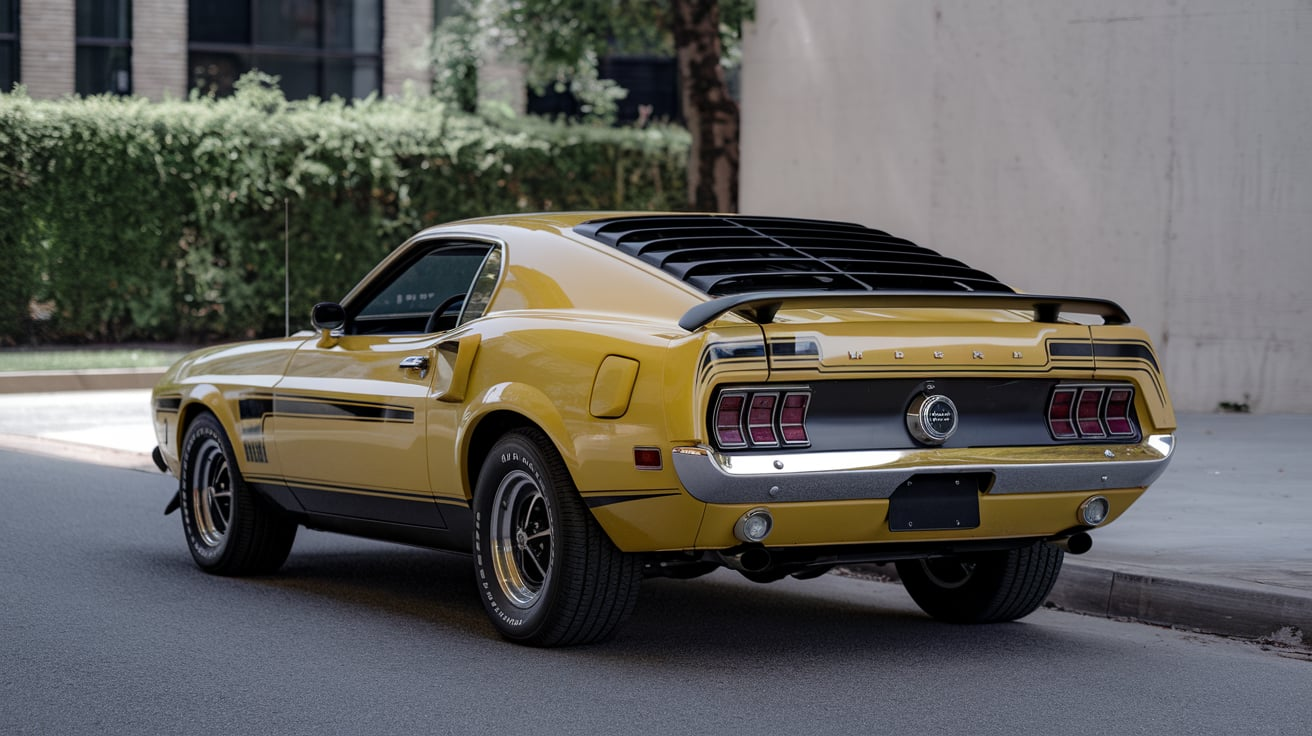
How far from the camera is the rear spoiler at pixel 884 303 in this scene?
566 cm

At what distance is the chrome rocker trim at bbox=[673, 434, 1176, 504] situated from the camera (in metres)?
5.61

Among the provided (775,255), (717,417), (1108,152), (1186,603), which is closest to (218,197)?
(1108,152)

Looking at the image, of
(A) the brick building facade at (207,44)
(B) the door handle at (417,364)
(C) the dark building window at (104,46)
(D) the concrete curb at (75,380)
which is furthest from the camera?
(C) the dark building window at (104,46)

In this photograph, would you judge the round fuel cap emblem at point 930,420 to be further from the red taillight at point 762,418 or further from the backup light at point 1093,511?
the backup light at point 1093,511

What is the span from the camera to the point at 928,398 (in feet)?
19.6

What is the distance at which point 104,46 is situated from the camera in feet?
96.9

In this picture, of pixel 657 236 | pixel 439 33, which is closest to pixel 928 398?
pixel 657 236

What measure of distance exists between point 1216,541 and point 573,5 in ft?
55.5

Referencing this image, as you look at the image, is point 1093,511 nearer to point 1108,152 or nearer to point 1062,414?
point 1062,414

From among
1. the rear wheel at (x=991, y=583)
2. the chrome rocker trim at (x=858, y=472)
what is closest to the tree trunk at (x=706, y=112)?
the rear wheel at (x=991, y=583)

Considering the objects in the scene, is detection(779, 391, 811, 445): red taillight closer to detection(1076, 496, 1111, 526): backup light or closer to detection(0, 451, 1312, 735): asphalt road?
detection(0, 451, 1312, 735): asphalt road

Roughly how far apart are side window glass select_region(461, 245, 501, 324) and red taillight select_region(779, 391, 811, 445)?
4.83ft

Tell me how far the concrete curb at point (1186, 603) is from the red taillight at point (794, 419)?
209 centimetres

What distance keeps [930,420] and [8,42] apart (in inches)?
1026
